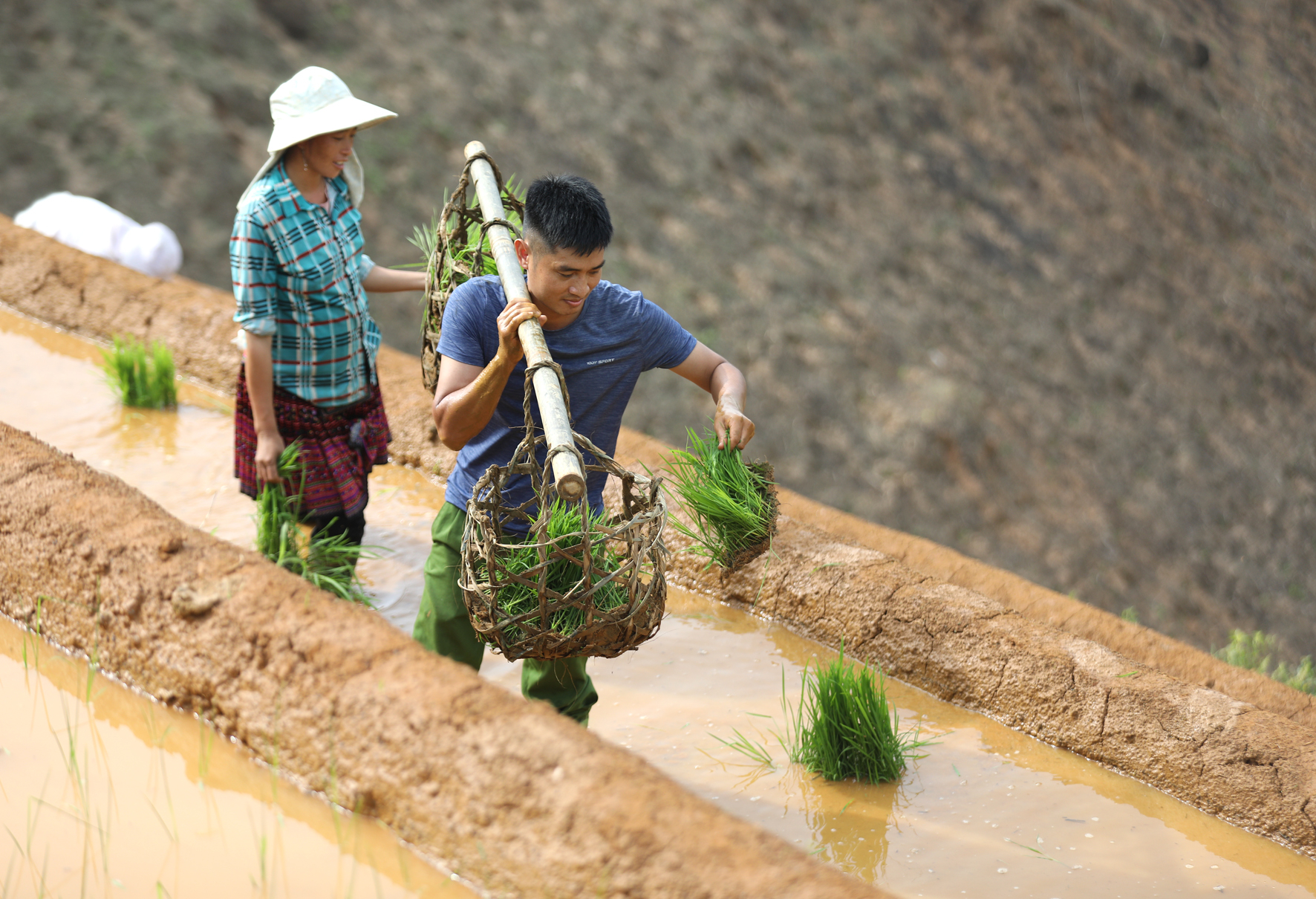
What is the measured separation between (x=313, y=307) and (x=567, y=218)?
1110mm

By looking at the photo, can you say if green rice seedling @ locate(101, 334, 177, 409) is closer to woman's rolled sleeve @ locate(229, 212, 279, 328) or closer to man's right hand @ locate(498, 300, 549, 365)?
woman's rolled sleeve @ locate(229, 212, 279, 328)

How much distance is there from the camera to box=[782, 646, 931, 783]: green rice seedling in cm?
277

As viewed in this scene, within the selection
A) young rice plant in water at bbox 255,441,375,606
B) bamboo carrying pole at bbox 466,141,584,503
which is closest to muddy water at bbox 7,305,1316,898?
young rice plant in water at bbox 255,441,375,606

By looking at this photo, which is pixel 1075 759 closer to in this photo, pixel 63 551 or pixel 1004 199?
pixel 63 551

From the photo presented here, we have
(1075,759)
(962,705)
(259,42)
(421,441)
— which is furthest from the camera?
(259,42)

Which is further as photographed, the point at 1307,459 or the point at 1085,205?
the point at 1085,205

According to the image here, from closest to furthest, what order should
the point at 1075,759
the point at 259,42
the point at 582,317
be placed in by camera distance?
the point at 582,317 → the point at 1075,759 → the point at 259,42

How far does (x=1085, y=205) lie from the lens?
48.6 feet

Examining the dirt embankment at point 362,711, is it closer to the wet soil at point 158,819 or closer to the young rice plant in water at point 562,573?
the wet soil at point 158,819

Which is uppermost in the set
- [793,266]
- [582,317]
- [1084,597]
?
[582,317]

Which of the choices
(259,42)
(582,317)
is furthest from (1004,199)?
(582,317)

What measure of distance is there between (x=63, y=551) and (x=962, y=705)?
2493mm

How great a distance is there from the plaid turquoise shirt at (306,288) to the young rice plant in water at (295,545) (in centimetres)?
23

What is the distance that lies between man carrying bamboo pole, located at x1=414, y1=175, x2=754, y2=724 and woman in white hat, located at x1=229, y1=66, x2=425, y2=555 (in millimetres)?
748
